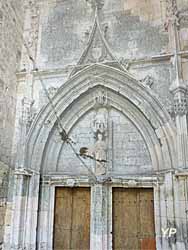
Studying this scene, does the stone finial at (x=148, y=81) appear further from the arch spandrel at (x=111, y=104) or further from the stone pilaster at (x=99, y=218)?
the stone pilaster at (x=99, y=218)

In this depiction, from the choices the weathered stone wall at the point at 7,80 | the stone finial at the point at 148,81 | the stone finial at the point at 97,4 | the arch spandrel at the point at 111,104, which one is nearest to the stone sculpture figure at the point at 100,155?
the arch spandrel at the point at 111,104

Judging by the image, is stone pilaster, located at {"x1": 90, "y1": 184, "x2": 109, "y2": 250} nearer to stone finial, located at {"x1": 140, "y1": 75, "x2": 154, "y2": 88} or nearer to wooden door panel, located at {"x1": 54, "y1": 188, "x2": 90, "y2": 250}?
wooden door panel, located at {"x1": 54, "y1": 188, "x2": 90, "y2": 250}

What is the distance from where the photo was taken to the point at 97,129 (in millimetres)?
4867

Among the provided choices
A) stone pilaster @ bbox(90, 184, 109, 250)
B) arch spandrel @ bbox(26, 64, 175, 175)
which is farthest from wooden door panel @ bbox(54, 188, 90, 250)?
arch spandrel @ bbox(26, 64, 175, 175)

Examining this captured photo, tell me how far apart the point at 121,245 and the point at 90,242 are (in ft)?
1.60

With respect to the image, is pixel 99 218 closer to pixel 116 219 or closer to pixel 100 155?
pixel 116 219

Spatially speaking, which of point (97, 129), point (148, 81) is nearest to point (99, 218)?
point (97, 129)

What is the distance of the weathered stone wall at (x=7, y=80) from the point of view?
4.52m

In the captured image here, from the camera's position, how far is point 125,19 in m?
A: 5.21

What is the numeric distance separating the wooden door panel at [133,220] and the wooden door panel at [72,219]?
0.48 m

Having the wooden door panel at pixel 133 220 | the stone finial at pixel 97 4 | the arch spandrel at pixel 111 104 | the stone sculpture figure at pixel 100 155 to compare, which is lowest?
the wooden door panel at pixel 133 220

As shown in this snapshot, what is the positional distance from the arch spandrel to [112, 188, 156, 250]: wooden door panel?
0.60m

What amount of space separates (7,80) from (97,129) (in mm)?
1766

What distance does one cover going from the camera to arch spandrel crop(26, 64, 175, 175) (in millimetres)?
4531
